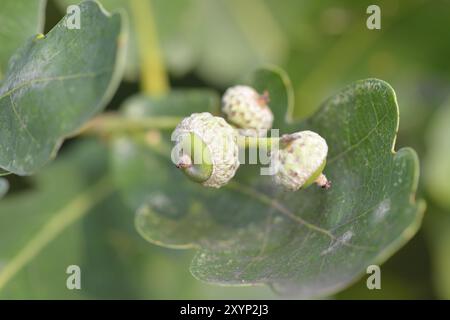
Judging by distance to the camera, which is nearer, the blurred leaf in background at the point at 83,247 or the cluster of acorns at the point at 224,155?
the cluster of acorns at the point at 224,155

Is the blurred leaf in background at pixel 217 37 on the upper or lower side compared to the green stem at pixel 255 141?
upper

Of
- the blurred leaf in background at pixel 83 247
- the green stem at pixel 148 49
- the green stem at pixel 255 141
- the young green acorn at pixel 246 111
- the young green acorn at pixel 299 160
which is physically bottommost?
the blurred leaf in background at pixel 83 247

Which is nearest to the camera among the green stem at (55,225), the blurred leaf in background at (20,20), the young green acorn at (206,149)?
the young green acorn at (206,149)

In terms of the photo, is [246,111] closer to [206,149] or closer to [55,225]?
[206,149]

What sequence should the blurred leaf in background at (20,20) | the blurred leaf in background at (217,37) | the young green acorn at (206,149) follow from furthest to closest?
the blurred leaf in background at (217,37) < the blurred leaf in background at (20,20) < the young green acorn at (206,149)

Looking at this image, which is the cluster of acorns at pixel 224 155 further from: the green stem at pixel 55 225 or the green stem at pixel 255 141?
the green stem at pixel 55 225

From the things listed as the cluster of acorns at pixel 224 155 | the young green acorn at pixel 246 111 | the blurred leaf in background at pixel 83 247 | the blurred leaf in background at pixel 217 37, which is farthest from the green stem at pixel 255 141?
the blurred leaf in background at pixel 217 37

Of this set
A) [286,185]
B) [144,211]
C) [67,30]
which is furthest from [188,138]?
[144,211]

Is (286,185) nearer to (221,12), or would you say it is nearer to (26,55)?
(26,55)

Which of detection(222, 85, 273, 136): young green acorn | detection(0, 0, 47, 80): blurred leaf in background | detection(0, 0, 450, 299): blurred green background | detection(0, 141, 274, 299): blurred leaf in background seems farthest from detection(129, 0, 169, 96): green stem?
detection(222, 85, 273, 136): young green acorn
